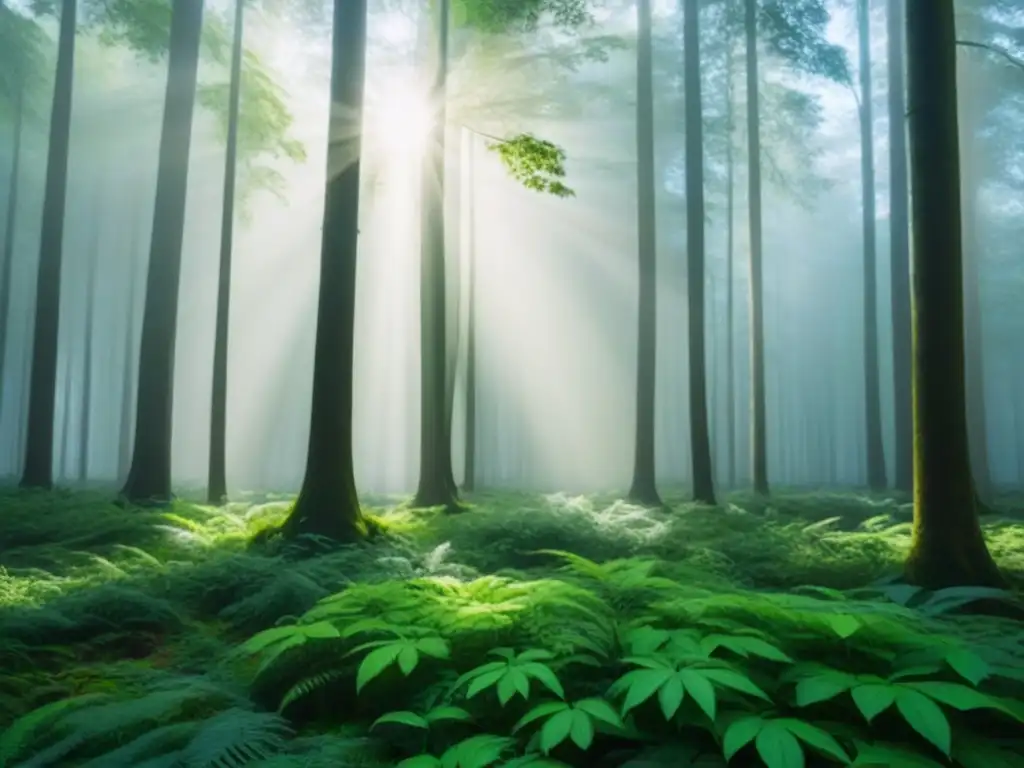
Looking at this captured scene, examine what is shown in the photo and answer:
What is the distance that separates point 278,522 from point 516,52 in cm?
1181

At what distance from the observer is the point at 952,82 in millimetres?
6359

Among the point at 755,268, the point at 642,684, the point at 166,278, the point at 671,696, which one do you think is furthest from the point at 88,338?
the point at 671,696

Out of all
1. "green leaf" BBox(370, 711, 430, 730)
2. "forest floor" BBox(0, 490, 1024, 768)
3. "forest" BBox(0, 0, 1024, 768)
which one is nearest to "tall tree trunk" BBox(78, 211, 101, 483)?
"forest" BBox(0, 0, 1024, 768)

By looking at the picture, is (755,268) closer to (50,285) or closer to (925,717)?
(925,717)

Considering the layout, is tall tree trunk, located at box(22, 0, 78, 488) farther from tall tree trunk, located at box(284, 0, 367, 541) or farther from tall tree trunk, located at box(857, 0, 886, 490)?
tall tree trunk, located at box(857, 0, 886, 490)

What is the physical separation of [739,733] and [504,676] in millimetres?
1002

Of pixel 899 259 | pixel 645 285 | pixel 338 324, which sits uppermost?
pixel 899 259

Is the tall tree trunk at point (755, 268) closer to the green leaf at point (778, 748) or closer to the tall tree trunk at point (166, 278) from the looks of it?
the tall tree trunk at point (166, 278)

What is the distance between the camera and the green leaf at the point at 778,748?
2.36 metres

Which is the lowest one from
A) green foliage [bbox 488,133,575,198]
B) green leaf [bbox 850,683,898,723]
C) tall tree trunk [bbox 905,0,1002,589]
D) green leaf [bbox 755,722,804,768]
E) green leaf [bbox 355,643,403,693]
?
green leaf [bbox 755,722,804,768]

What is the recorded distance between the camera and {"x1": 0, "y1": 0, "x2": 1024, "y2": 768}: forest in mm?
3084

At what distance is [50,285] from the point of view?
1473 centimetres

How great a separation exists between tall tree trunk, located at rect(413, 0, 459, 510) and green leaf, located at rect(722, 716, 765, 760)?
10696mm

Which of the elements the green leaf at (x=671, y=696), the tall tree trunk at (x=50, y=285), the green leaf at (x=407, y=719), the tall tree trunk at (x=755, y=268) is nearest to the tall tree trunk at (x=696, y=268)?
the tall tree trunk at (x=755, y=268)
